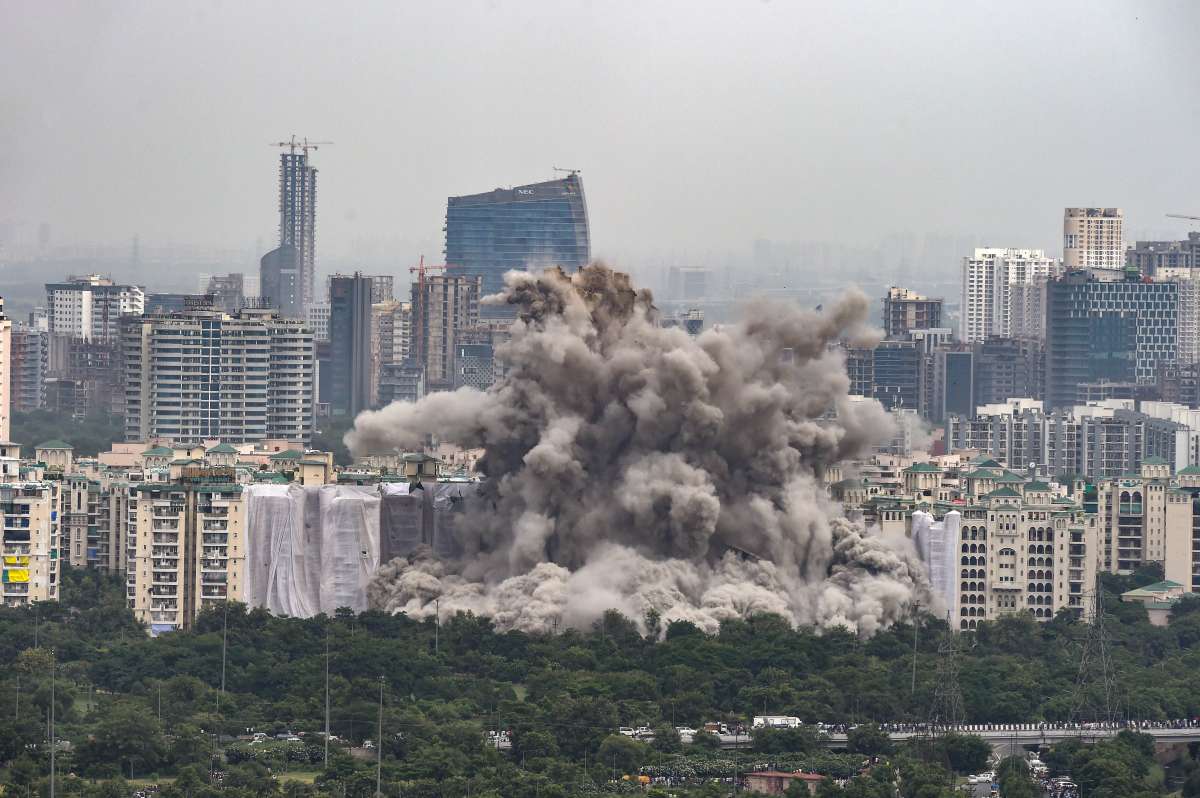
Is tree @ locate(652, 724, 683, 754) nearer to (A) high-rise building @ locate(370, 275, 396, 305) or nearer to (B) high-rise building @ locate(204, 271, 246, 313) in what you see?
(B) high-rise building @ locate(204, 271, 246, 313)

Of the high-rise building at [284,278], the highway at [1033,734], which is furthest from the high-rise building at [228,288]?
the highway at [1033,734]

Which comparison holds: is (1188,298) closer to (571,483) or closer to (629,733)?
(571,483)

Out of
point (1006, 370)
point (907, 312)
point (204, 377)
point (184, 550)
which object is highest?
point (907, 312)

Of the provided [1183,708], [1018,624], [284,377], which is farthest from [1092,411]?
[1183,708]

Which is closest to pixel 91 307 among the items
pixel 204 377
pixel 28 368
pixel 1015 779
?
pixel 28 368

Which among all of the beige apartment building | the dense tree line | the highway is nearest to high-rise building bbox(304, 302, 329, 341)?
the beige apartment building

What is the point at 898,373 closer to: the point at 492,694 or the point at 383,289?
the point at 383,289

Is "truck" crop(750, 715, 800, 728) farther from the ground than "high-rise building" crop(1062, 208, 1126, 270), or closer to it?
closer to it
